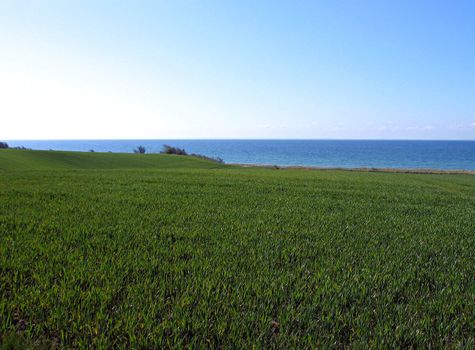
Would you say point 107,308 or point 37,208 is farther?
point 37,208

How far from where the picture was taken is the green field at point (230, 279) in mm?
2635

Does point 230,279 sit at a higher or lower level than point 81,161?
lower

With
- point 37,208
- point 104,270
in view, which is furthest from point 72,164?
point 104,270

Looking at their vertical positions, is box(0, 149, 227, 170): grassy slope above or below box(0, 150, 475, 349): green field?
above

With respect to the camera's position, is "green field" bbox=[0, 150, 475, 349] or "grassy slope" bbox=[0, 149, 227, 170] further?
"grassy slope" bbox=[0, 149, 227, 170]

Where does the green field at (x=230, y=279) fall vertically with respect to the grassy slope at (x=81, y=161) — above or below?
below

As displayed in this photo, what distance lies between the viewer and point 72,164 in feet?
104

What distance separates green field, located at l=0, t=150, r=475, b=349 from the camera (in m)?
2.63

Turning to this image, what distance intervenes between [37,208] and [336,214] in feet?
22.8

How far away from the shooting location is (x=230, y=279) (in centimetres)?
356

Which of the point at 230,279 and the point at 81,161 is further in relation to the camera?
the point at 81,161

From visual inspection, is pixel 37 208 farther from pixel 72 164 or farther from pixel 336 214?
pixel 72 164

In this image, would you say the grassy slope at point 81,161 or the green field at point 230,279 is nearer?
the green field at point 230,279

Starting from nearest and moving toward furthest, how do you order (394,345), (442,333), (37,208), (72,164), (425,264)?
1. (394,345)
2. (442,333)
3. (425,264)
4. (37,208)
5. (72,164)
